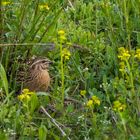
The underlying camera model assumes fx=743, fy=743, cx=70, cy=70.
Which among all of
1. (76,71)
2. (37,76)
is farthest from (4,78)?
(76,71)

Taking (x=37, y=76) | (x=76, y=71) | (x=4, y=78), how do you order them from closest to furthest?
1. (x=4, y=78)
2. (x=37, y=76)
3. (x=76, y=71)

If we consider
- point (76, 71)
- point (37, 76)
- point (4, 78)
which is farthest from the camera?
point (76, 71)

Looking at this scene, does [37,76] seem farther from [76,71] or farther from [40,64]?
[76,71]

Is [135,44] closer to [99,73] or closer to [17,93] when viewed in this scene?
[99,73]

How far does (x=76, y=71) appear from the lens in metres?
6.44

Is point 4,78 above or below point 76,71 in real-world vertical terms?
above

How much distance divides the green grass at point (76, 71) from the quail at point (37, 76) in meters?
0.08

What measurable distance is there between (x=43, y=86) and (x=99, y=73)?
1.96ft

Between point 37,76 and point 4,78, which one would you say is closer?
point 4,78

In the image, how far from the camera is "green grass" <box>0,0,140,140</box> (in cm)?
532

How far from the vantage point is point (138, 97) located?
536 centimetres

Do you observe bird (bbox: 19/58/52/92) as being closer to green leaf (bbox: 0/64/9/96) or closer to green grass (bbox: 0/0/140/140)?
green grass (bbox: 0/0/140/140)

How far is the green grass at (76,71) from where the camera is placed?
532 cm

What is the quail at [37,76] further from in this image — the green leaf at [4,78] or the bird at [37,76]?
the green leaf at [4,78]
